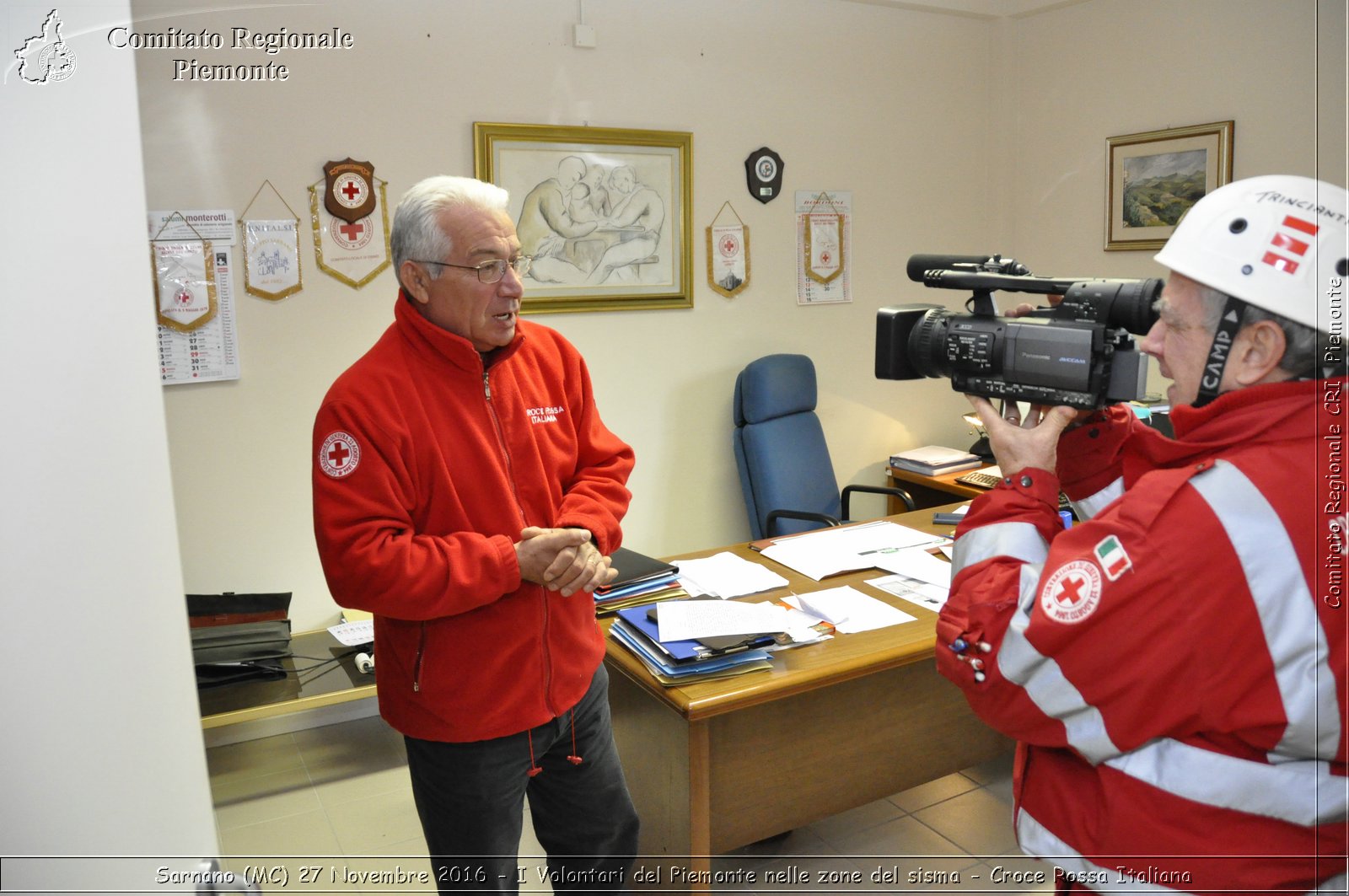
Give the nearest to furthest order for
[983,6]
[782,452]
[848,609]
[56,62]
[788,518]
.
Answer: [56,62] → [848,609] → [788,518] → [782,452] → [983,6]

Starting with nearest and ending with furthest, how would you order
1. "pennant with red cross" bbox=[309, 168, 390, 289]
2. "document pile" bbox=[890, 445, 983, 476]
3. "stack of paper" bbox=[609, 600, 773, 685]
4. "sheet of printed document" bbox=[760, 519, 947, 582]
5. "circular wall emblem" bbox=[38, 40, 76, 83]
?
"circular wall emblem" bbox=[38, 40, 76, 83], "stack of paper" bbox=[609, 600, 773, 685], "sheet of printed document" bbox=[760, 519, 947, 582], "pennant with red cross" bbox=[309, 168, 390, 289], "document pile" bbox=[890, 445, 983, 476]

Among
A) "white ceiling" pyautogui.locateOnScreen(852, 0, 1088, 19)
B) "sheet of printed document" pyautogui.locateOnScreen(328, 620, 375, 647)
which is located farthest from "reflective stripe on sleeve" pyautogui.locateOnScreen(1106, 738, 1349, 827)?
"white ceiling" pyautogui.locateOnScreen(852, 0, 1088, 19)

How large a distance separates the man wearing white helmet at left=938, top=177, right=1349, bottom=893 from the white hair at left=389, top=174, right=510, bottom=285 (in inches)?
42.7

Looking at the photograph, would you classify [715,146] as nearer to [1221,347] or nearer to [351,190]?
[351,190]

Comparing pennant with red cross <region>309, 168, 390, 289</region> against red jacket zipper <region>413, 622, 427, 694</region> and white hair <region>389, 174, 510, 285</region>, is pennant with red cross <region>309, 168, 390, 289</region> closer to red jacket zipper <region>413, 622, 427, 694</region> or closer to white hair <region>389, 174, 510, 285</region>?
white hair <region>389, 174, 510, 285</region>

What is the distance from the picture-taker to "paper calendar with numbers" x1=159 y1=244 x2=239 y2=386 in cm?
310

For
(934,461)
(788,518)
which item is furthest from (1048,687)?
(934,461)

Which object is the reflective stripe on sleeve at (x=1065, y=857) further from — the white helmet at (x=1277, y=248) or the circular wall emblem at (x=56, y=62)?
the circular wall emblem at (x=56, y=62)

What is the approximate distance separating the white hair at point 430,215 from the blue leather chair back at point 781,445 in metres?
2.17

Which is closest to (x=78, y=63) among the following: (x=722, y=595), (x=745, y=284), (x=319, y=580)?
(x=722, y=595)

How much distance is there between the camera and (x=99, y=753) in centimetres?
77

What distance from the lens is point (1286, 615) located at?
107 cm

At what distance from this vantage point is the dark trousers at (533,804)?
1.73m

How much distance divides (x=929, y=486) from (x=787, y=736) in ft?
7.52
